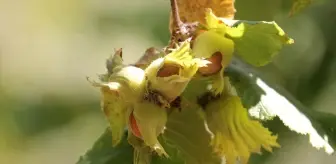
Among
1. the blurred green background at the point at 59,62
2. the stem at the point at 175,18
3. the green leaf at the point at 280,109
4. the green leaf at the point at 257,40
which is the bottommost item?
the blurred green background at the point at 59,62

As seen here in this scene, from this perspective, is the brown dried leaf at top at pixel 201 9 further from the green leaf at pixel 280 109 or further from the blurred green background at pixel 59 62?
the blurred green background at pixel 59 62

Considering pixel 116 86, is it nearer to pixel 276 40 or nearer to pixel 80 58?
pixel 276 40

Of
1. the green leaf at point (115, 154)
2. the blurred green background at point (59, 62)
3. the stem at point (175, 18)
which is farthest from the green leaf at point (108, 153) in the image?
the blurred green background at point (59, 62)

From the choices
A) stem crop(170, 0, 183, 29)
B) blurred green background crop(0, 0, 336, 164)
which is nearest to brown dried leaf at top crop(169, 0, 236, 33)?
stem crop(170, 0, 183, 29)

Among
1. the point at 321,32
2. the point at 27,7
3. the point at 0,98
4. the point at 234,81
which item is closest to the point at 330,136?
the point at 234,81

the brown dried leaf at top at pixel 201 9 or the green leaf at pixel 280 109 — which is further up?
the brown dried leaf at top at pixel 201 9

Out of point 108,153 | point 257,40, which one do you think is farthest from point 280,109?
point 108,153
